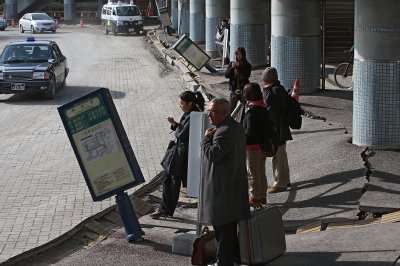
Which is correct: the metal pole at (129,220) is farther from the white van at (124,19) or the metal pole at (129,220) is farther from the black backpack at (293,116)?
the white van at (124,19)

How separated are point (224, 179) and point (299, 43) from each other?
563 inches

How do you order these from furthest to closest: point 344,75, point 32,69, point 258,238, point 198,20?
1. point 198,20
2. point 32,69
3. point 344,75
4. point 258,238

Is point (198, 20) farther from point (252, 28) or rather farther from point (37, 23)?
point (37, 23)

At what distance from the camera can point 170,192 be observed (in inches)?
479

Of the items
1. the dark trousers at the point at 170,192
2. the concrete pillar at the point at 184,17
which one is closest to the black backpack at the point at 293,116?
the dark trousers at the point at 170,192

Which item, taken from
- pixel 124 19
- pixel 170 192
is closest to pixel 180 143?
pixel 170 192

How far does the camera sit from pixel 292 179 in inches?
559

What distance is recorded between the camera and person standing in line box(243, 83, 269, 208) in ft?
38.9

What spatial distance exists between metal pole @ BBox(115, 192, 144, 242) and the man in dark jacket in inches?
103

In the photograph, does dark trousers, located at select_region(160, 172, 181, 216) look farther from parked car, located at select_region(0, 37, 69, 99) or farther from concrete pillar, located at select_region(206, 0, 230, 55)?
concrete pillar, located at select_region(206, 0, 230, 55)

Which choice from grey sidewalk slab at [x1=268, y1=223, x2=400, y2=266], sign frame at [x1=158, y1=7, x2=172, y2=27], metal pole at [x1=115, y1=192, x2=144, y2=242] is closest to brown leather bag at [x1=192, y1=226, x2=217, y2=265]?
grey sidewalk slab at [x1=268, y1=223, x2=400, y2=266]

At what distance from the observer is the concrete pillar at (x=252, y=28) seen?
3036 centimetres

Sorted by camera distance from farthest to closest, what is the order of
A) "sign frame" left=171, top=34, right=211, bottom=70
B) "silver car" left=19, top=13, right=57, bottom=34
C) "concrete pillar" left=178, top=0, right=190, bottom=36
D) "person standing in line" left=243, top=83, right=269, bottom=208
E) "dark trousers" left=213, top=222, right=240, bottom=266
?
1. "silver car" left=19, top=13, right=57, bottom=34
2. "concrete pillar" left=178, top=0, right=190, bottom=36
3. "sign frame" left=171, top=34, right=211, bottom=70
4. "person standing in line" left=243, top=83, right=269, bottom=208
5. "dark trousers" left=213, top=222, right=240, bottom=266

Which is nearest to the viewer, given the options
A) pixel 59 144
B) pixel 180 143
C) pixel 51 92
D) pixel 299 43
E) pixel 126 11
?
pixel 180 143
